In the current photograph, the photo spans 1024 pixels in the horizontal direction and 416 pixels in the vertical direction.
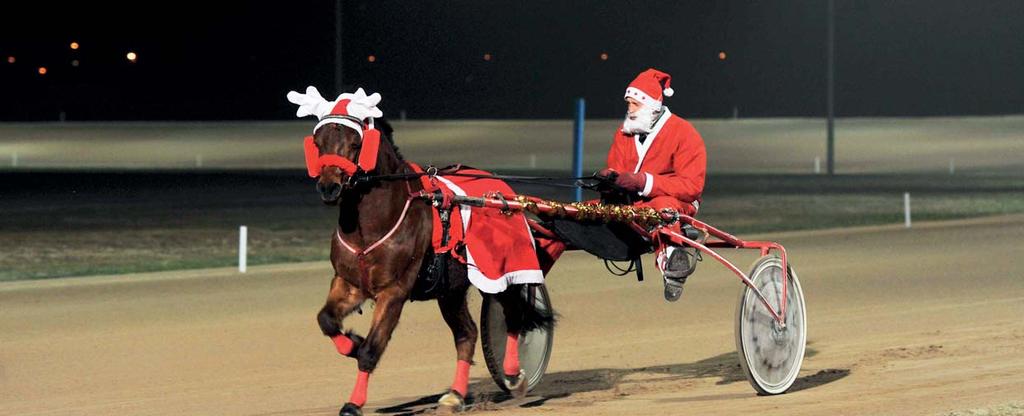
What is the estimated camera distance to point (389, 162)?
685 cm

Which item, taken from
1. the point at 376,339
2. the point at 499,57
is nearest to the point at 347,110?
the point at 376,339

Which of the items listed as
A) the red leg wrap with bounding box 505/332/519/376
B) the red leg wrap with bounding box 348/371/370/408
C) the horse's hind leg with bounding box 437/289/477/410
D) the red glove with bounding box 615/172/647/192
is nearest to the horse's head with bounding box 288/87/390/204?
the red leg wrap with bounding box 348/371/370/408

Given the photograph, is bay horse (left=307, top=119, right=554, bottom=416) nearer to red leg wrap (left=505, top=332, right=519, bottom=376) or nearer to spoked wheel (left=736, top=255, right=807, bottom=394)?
red leg wrap (left=505, top=332, right=519, bottom=376)

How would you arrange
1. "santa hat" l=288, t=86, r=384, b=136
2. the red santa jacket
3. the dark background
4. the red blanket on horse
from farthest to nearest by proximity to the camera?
the dark background
the red santa jacket
the red blanket on horse
"santa hat" l=288, t=86, r=384, b=136

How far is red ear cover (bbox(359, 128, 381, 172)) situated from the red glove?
136cm

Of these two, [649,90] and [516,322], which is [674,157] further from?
[516,322]

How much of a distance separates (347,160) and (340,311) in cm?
70

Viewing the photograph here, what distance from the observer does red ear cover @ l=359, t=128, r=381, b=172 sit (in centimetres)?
656

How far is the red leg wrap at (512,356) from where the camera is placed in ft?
25.5

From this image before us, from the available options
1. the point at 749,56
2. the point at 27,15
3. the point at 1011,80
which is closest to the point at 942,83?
the point at 1011,80

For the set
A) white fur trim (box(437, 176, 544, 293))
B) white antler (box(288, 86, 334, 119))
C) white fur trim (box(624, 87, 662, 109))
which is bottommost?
white fur trim (box(437, 176, 544, 293))

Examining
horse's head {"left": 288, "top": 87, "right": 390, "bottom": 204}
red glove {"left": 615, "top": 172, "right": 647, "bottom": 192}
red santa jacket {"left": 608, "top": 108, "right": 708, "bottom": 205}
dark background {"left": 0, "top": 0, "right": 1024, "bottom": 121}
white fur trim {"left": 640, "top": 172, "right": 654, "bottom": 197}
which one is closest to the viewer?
horse's head {"left": 288, "top": 87, "right": 390, "bottom": 204}

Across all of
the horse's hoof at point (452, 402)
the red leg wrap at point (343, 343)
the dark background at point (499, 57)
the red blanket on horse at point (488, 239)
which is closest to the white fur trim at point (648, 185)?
the red blanket on horse at point (488, 239)

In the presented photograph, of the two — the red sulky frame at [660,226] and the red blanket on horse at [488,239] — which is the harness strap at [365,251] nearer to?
the red sulky frame at [660,226]
